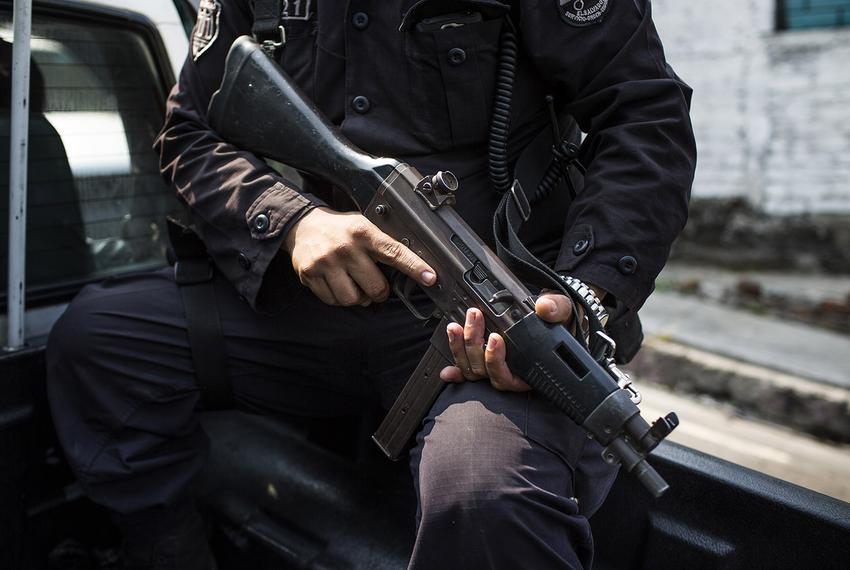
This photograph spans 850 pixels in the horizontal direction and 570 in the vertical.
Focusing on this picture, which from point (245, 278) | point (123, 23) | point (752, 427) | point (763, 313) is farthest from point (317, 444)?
point (763, 313)

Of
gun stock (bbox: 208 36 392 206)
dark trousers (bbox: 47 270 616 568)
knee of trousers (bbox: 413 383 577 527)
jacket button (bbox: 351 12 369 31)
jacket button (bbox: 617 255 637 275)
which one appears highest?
jacket button (bbox: 351 12 369 31)

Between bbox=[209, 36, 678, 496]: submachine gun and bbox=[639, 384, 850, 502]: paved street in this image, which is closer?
bbox=[209, 36, 678, 496]: submachine gun

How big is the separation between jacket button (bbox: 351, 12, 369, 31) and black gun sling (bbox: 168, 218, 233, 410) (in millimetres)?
520

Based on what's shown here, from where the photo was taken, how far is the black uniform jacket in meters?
1.36

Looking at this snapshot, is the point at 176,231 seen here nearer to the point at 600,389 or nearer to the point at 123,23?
the point at 123,23

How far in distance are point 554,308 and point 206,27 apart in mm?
940

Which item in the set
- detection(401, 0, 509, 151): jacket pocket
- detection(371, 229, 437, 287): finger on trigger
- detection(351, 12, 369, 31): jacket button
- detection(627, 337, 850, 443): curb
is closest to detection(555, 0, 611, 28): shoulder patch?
detection(401, 0, 509, 151): jacket pocket

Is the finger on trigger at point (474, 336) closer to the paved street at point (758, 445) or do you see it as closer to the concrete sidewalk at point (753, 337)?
the paved street at point (758, 445)

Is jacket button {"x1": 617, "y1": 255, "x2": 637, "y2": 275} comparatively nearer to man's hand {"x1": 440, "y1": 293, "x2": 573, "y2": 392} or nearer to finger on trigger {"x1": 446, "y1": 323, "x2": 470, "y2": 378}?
man's hand {"x1": 440, "y1": 293, "x2": 573, "y2": 392}

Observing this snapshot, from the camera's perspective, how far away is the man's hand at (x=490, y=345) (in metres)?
1.21

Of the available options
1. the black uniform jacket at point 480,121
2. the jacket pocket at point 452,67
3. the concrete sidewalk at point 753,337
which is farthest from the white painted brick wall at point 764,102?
the jacket pocket at point 452,67

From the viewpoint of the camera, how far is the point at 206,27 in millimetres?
1646

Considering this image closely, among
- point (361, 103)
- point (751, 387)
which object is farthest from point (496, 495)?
point (751, 387)

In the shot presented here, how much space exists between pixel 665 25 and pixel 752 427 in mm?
2643
